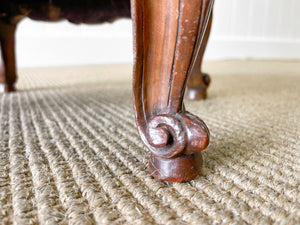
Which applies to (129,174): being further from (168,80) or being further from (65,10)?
(65,10)

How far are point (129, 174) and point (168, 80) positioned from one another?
10cm

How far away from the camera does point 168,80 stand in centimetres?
24

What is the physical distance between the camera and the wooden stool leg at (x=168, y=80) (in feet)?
0.72

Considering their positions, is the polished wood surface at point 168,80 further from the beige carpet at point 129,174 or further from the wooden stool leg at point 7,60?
the wooden stool leg at point 7,60

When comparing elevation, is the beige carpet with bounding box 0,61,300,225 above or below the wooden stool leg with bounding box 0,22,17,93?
below

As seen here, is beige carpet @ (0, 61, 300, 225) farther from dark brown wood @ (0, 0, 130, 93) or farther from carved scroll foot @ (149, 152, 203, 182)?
dark brown wood @ (0, 0, 130, 93)

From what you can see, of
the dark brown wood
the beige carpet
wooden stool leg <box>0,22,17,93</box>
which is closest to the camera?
the beige carpet

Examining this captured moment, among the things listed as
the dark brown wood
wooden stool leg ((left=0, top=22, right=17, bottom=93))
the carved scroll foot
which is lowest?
the carved scroll foot

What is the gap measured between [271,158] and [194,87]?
36 centimetres

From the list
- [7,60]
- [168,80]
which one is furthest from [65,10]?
[168,80]

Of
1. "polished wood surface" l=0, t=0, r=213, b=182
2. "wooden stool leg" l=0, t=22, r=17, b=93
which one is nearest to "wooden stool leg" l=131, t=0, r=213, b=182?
"polished wood surface" l=0, t=0, r=213, b=182

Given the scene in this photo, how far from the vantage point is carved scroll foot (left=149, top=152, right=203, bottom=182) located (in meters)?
0.24

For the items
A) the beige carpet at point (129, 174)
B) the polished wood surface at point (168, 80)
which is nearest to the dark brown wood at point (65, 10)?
the beige carpet at point (129, 174)

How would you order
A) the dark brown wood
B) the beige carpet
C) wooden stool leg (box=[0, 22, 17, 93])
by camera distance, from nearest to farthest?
the beige carpet
the dark brown wood
wooden stool leg (box=[0, 22, 17, 93])
